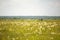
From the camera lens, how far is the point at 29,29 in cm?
196

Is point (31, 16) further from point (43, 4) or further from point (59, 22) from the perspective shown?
point (59, 22)

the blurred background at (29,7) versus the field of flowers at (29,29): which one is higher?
the blurred background at (29,7)

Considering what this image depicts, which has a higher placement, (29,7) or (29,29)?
(29,7)

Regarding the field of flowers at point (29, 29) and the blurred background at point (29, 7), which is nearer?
the field of flowers at point (29, 29)

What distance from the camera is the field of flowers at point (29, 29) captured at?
183 cm

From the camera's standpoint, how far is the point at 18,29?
1964mm

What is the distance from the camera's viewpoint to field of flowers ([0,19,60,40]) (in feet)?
6.01

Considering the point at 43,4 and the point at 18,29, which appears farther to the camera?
the point at 43,4

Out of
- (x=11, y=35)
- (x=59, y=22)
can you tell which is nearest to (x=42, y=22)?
(x=59, y=22)

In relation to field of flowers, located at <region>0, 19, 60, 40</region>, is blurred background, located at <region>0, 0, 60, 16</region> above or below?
above

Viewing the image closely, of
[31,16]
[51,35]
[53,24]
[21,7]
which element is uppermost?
[21,7]

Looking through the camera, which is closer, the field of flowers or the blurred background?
the field of flowers

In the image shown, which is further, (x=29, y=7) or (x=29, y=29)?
(x=29, y=7)

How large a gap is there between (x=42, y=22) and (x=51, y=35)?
0.32 metres
